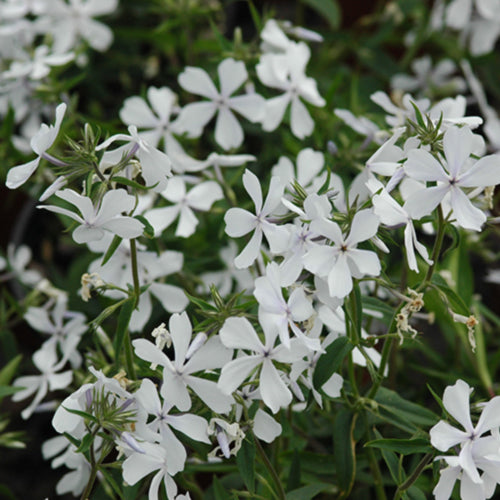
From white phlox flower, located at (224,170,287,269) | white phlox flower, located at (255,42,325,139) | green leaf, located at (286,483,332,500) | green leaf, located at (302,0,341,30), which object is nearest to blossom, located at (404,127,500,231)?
white phlox flower, located at (224,170,287,269)

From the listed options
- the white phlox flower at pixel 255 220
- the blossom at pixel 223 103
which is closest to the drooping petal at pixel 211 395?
the white phlox flower at pixel 255 220

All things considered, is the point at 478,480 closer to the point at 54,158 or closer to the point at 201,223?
the point at 54,158

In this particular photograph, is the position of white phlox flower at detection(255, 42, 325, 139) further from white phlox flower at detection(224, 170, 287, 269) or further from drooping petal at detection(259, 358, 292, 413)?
drooping petal at detection(259, 358, 292, 413)

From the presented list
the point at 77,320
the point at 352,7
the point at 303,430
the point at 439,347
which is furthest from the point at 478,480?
the point at 352,7

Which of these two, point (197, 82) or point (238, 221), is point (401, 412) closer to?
point (238, 221)

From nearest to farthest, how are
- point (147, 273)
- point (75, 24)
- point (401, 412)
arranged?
point (401, 412) < point (147, 273) < point (75, 24)

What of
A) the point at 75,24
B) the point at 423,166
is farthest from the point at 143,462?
the point at 75,24
